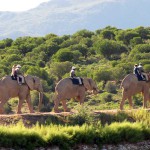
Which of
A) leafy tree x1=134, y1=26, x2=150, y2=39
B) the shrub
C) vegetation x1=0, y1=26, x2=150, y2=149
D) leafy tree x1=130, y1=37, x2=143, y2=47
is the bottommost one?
the shrub

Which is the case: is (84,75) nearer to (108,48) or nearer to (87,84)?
(108,48)

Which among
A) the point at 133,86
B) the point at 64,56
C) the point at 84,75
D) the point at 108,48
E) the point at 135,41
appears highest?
the point at 135,41

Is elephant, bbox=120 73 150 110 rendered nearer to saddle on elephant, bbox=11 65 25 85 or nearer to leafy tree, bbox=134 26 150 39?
saddle on elephant, bbox=11 65 25 85

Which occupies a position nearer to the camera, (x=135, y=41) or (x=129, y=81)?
(x=129, y=81)

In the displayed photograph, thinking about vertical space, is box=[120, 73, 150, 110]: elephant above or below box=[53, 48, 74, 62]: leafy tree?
below

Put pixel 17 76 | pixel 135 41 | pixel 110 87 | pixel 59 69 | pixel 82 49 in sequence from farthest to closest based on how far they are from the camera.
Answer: pixel 135 41
pixel 82 49
pixel 59 69
pixel 110 87
pixel 17 76

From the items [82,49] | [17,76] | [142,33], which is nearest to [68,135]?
[17,76]

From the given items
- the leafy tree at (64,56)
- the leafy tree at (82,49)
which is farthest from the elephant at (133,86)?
the leafy tree at (82,49)

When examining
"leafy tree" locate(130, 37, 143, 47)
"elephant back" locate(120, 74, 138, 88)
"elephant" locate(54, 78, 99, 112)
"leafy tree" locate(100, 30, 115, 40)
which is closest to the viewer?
"elephant" locate(54, 78, 99, 112)

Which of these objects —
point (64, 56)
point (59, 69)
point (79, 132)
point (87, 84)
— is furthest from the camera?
point (64, 56)

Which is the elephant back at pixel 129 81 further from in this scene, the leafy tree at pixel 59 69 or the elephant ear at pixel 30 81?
the leafy tree at pixel 59 69

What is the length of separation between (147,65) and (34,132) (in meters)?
33.9

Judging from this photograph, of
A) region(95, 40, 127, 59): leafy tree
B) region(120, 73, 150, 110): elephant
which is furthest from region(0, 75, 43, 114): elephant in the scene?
region(95, 40, 127, 59): leafy tree

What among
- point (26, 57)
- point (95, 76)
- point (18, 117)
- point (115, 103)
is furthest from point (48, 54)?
point (18, 117)
